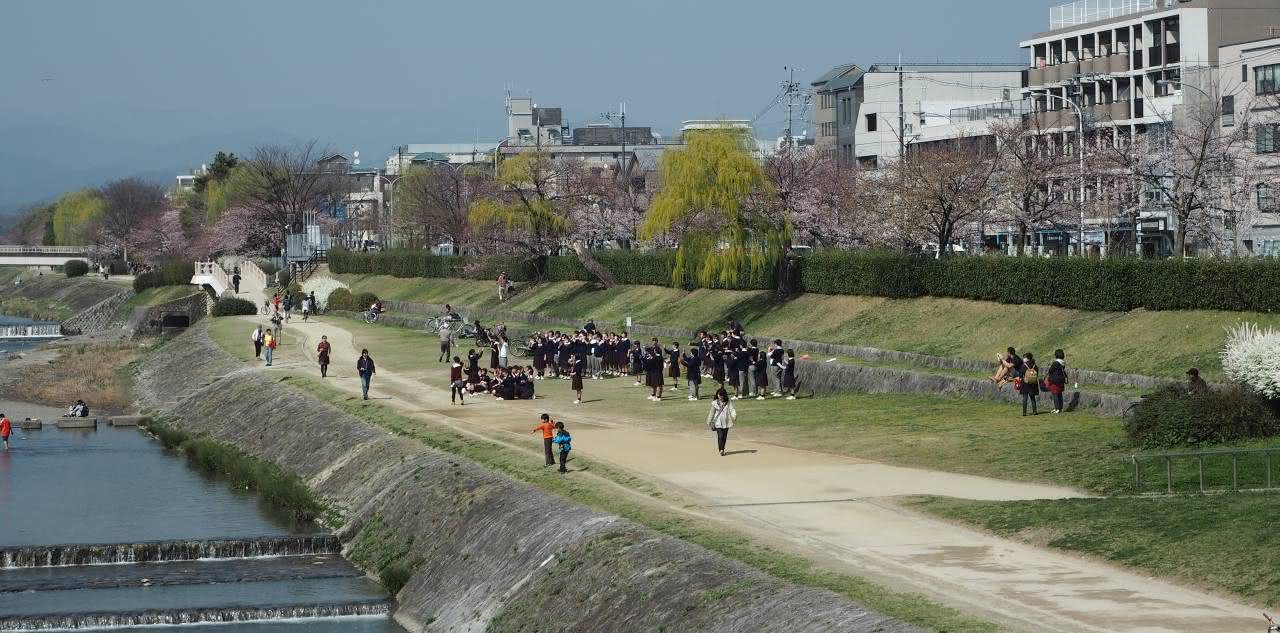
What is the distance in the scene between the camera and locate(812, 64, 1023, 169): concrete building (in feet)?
342

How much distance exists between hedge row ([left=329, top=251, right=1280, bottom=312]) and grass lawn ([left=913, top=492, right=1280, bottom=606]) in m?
16.8

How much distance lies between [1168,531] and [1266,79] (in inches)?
1797

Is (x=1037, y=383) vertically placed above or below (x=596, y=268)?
below

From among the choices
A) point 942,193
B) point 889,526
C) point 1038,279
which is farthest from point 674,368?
point 889,526

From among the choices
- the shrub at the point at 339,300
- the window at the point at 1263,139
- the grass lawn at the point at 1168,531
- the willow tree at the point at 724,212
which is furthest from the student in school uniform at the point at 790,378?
the shrub at the point at 339,300

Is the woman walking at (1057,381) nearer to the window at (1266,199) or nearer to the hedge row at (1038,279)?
the hedge row at (1038,279)

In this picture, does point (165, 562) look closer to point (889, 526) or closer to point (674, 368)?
point (889, 526)

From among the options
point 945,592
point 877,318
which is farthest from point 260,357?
point 945,592

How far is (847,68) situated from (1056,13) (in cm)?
3098

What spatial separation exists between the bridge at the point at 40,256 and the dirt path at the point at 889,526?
532 ft

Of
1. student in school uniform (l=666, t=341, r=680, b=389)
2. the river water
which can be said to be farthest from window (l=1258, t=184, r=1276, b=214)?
the river water

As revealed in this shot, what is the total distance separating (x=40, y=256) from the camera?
632 ft

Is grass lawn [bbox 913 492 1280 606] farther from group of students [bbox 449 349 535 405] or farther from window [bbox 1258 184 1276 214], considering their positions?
window [bbox 1258 184 1276 214]

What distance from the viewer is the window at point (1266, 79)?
201 feet
